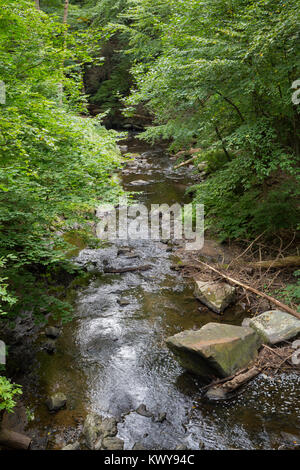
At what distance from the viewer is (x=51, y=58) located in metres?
4.61

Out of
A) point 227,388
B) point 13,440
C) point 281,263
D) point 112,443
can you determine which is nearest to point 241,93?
point 281,263

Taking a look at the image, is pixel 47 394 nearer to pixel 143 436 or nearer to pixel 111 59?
pixel 143 436

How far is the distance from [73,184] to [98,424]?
11.4 ft

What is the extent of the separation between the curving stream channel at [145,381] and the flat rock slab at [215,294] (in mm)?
181

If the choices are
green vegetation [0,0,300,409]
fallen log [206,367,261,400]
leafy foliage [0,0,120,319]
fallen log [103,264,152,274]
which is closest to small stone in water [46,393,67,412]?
green vegetation [0,0,300,409]

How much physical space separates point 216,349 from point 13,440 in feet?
9.48

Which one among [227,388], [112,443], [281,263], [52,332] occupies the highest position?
[281,263]

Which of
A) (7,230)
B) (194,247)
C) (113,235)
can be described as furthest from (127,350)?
(113,235)

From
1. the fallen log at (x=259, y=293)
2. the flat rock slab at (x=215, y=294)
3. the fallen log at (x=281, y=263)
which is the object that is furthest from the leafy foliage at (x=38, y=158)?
the fallen log at (x=281, y=263)

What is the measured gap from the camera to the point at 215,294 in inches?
237

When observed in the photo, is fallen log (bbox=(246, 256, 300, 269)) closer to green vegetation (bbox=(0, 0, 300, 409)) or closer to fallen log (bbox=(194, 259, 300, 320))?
fallen log (bbox=(194, 259, 300, 320))

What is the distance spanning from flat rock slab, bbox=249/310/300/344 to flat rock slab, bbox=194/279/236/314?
2.77ft

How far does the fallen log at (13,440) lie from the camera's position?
337cm

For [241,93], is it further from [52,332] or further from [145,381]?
[52,332]
